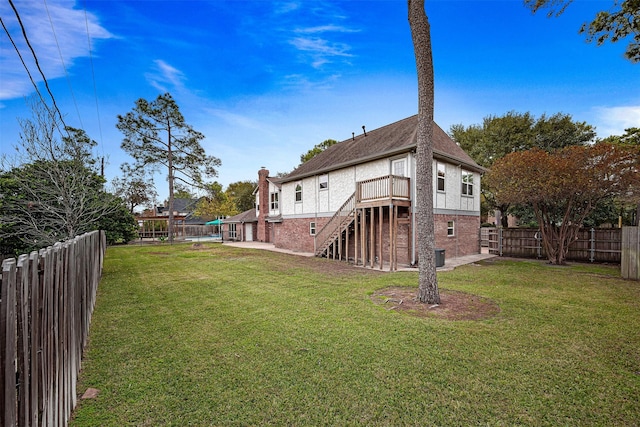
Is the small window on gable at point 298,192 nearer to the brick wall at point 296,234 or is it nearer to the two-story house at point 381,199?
the two-story house at point 381,199

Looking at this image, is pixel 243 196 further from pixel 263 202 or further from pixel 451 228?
pixel 451 228

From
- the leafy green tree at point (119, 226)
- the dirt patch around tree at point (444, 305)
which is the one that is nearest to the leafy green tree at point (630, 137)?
the dirt patch around tree at point (444, 305)

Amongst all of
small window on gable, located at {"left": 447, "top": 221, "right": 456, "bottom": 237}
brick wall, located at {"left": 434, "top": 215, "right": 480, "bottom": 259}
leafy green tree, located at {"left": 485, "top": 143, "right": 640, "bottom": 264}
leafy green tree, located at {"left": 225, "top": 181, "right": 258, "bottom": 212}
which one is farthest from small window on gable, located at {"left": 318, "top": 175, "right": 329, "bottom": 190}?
leafy green tree, located at {"left": 225, "top": 181, "right": 258, "bottom": 212}

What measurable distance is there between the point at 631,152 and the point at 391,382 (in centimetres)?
1376

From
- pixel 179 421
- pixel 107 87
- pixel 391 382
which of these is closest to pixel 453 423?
pixel 391 382

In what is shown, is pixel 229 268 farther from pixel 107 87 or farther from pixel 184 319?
pixel 107 87

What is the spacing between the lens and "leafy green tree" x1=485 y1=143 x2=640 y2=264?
35.5 feet

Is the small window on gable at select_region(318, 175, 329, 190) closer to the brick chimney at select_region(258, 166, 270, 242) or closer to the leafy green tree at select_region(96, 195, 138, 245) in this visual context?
the brick chimney at select_region(258, 166, 270, 242)

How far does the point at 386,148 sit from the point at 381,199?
307 centimetres

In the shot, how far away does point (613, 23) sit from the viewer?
7.34 metres

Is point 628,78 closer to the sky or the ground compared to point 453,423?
closer to the sky

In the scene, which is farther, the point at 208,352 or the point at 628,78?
the point at 628,78

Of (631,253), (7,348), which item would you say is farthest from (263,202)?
(7,348)

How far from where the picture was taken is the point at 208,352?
169 inches
